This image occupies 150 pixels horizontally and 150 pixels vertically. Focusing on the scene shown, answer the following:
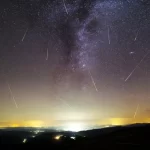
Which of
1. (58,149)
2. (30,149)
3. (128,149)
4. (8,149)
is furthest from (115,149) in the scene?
(8,149)

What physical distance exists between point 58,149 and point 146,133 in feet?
70.2

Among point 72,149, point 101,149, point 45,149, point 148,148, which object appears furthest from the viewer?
point 45,149

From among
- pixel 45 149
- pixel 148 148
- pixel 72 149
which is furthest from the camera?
pixel 45 149

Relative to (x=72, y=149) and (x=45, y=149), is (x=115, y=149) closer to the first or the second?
(x=72, y=149)

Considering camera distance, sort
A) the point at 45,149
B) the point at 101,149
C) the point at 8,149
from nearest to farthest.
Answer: the point at 101,149, the point at 45,149, the point at 8,149

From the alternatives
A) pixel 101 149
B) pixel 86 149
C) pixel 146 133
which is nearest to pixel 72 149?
pixel 86 149

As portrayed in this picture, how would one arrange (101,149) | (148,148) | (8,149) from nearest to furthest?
(148,148)
(101,149)
(8,149)

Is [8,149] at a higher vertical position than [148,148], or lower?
higher

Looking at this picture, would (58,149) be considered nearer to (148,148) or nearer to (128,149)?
(128,149)

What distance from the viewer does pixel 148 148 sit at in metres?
33.0

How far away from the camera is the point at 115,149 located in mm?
34875

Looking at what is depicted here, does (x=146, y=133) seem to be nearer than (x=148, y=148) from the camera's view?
No

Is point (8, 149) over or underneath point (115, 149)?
over

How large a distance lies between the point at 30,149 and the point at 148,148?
22.1m
